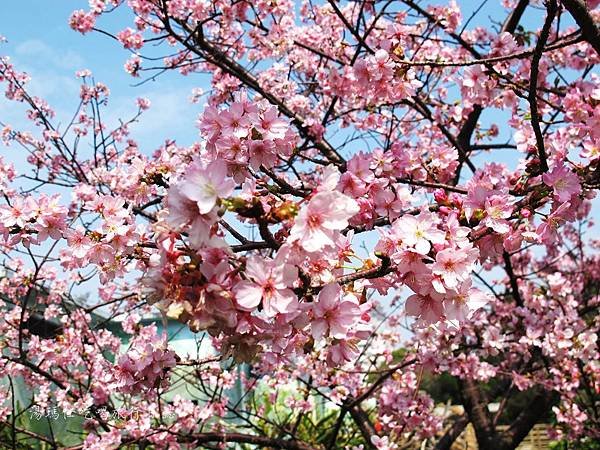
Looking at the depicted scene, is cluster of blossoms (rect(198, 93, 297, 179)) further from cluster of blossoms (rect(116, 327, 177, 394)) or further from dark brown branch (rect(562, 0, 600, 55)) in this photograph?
dark brown branch (rect(562, 0, 600, 55))

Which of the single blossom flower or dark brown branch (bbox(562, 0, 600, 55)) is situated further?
dark brown branch (bbox(562, 0, 600, 55))

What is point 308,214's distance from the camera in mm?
1046

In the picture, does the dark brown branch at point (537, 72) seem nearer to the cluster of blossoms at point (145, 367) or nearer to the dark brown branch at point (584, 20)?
the dark brown branch at point (584, 20)

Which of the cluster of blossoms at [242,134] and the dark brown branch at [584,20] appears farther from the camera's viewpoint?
the dark brown branch at [584,20]

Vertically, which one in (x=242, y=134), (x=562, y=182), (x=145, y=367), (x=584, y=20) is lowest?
(x=145, y=367)

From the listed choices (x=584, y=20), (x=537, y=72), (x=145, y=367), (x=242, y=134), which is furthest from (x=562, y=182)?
(x=145, y=367)

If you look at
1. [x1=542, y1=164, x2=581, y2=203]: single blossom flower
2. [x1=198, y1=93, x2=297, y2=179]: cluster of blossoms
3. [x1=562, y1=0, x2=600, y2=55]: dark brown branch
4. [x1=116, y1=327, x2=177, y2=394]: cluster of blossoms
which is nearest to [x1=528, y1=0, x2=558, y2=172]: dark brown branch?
[x1=562, y1=0, x2=600, y2=55]: dark brown branch

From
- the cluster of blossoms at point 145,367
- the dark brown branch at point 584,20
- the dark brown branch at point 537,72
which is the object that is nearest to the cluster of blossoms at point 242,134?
the cluster of blossoms at point 145,367

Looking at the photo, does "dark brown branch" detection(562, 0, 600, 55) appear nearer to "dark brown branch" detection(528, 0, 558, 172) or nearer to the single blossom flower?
"dark brown branch" detection(528, 0, 558, 172)

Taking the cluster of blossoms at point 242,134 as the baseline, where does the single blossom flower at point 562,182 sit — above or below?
below

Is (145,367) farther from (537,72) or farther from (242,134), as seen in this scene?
(537,72)

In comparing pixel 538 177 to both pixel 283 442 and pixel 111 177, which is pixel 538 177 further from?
pixel 111 177

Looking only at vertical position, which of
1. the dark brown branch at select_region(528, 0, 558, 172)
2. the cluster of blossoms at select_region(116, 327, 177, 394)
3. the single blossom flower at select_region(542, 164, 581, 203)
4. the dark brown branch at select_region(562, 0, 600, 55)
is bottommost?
the cluster of blossoms at select_region(116, 327, 177, 394)

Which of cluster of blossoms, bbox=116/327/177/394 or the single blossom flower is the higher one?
the single blossom flower
